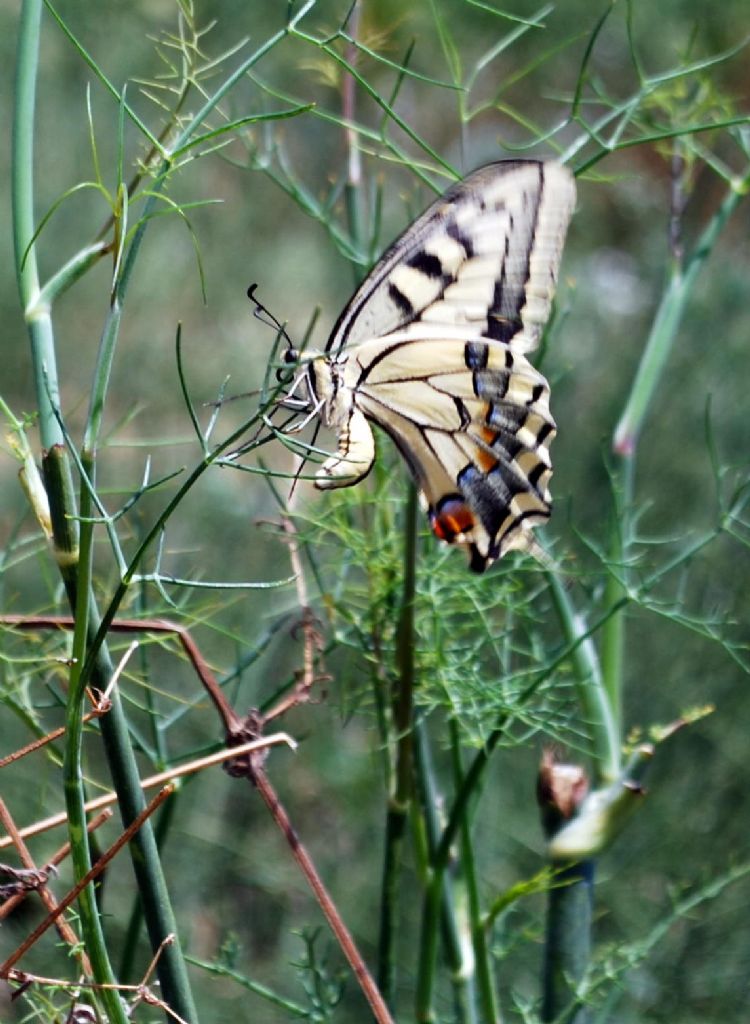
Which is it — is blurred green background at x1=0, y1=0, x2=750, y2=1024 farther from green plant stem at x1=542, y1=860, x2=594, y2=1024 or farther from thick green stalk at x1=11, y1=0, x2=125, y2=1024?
thick green stalk at x1=11, y1=0, x2=125, y2=1024

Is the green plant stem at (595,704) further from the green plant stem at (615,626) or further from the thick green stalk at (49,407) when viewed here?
the thick green stalk at (49,407)

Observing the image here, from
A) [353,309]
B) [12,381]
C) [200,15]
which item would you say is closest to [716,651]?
[353,309]

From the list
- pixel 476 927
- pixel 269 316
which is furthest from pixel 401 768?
pixel 269 316

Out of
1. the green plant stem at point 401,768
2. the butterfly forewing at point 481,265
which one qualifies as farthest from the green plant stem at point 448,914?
the butterfly forewing at point 481,265

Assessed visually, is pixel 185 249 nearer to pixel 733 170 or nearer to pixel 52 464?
pixel 733 170

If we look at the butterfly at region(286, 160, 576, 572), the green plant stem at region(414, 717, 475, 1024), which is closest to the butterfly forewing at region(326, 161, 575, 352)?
the butterfly at region(286, 160, 576, 572)
